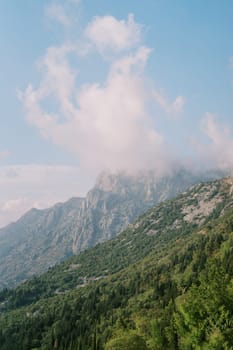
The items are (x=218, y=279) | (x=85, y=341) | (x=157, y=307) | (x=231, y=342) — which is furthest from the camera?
(x=157, y=307)

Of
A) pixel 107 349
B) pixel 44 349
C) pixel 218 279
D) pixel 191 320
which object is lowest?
pixel 44 349

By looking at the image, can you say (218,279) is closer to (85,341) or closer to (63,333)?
(85,341)

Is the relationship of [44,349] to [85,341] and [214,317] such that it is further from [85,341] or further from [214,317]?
[214,317]

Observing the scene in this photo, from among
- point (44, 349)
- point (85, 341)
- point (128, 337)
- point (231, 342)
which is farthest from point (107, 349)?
point (44, 349)

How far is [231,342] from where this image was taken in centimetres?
Answer: 6788

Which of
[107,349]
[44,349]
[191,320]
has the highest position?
[191,320]

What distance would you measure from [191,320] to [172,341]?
121 ft

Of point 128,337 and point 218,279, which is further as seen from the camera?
point 128,337

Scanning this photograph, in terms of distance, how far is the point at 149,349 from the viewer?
102 metres

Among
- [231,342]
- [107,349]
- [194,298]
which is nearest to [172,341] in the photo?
[107,349]

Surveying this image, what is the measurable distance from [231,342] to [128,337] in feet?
132

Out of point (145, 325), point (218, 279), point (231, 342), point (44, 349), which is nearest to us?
point (231, 342)

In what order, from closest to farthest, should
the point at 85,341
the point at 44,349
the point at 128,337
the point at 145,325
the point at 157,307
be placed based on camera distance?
the point at 128,337, the point at 145,325, the point at 85,341, the point at 44,349, the point at 157,307

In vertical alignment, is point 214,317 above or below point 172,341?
above
